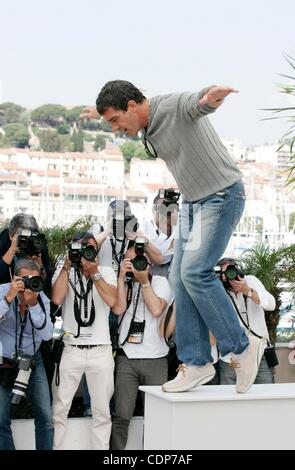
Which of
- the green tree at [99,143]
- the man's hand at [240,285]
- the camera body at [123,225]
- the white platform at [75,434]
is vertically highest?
the green tree at [99,143]

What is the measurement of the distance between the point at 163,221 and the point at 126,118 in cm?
282

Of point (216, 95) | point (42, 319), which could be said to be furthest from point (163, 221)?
point (216, 95)

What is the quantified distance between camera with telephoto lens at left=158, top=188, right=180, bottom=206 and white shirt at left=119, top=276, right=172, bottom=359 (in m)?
0.77

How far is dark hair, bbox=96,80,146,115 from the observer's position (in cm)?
490

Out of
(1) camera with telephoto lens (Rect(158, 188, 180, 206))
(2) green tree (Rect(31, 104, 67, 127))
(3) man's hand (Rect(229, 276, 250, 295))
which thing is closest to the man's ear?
(3) man's hand (Rect(229, 276, 250, 295))

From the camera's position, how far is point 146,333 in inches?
279

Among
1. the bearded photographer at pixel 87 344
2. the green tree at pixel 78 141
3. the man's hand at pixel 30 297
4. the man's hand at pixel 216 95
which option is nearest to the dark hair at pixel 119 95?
the man's hand at pixel 216 95

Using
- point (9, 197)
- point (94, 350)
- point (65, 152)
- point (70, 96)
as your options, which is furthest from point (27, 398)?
point (70, 96)

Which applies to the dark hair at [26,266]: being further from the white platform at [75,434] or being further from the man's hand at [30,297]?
the white platform at [75,434]

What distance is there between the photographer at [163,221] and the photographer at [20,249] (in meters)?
0.93

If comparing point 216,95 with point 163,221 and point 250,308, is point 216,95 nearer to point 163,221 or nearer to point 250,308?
point 250,308

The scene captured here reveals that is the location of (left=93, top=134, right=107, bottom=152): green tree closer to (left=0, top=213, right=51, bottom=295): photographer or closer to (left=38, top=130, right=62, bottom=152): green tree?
(left=38, top=130, right=62, bottom=152): green tree

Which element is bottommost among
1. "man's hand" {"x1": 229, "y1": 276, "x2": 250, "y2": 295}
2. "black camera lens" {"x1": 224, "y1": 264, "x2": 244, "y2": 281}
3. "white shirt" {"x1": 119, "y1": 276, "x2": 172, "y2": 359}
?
"white shirt" {"x1": 119, "y1": 276, "x2": 172, "y2": 359}

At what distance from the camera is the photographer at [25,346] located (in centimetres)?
655
